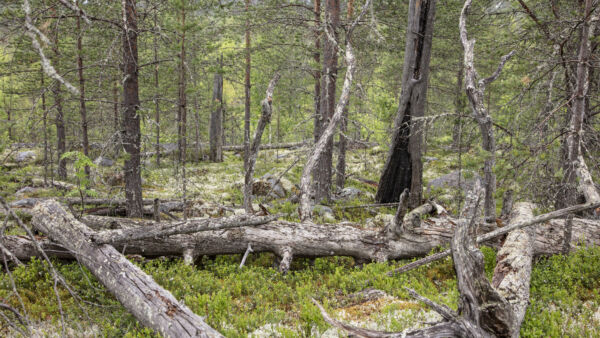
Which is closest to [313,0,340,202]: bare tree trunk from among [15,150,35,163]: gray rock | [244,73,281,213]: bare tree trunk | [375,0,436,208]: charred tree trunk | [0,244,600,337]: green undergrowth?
[375,0,436,208]: charred tree trunk

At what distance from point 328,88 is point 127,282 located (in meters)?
8.43

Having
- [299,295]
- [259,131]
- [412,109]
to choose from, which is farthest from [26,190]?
[412,109]

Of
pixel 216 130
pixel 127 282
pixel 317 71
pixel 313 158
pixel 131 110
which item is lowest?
pixel 127 282

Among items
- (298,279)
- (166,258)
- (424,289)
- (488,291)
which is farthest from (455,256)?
(166,258)

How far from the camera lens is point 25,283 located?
626 cm

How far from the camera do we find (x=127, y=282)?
205 inches

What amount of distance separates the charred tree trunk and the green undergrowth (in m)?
3.83

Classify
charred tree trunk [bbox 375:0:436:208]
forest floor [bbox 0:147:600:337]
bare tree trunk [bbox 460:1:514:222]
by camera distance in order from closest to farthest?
forest floor [bbox 0:147:600:337] → bare tree trunk [bbox 460:1:514:222] → charred tree trunk [bbox 375:0:436:208]

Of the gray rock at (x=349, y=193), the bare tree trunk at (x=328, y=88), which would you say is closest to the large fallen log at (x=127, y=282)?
the bare tree trunk at (x=328, y=88)

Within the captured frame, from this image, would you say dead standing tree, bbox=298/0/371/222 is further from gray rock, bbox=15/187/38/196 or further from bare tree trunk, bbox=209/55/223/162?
bare tree trunk, bbox=209/55/223/162

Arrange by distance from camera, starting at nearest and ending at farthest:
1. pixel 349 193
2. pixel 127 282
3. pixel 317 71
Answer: pixel 127 282
pixel 317 71
pixel 349 193

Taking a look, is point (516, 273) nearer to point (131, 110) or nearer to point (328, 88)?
point (328, 88)

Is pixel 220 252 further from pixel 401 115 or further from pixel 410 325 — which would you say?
pixel 401 115

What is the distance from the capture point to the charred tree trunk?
9477mm
